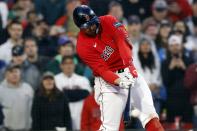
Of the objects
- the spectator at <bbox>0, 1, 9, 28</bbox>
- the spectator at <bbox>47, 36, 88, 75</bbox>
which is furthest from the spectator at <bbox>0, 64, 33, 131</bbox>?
the spectator at <bbox>0, 1, 9, 28</bbox>

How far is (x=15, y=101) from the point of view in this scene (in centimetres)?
796

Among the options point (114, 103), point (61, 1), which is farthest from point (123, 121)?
point (61, 1)

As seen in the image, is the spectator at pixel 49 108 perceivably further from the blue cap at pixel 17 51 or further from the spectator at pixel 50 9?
the spectator at pixel 50 9

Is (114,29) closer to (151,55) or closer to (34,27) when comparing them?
(151,55)

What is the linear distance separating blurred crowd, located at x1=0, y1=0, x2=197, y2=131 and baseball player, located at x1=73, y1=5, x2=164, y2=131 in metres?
0.75

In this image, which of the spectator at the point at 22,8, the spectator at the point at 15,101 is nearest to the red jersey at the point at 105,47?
the spectator at the point at 15,101

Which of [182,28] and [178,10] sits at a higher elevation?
[178,10]

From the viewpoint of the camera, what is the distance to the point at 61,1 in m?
9.77

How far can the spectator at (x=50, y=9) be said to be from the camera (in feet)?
31.8

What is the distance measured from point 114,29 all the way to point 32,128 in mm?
2537

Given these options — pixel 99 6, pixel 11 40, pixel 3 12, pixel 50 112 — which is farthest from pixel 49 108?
pixel 99 6

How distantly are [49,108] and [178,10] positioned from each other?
3110mm

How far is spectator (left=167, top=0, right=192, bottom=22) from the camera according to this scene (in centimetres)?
991

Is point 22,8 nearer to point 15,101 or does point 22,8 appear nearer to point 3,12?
point 3,12
